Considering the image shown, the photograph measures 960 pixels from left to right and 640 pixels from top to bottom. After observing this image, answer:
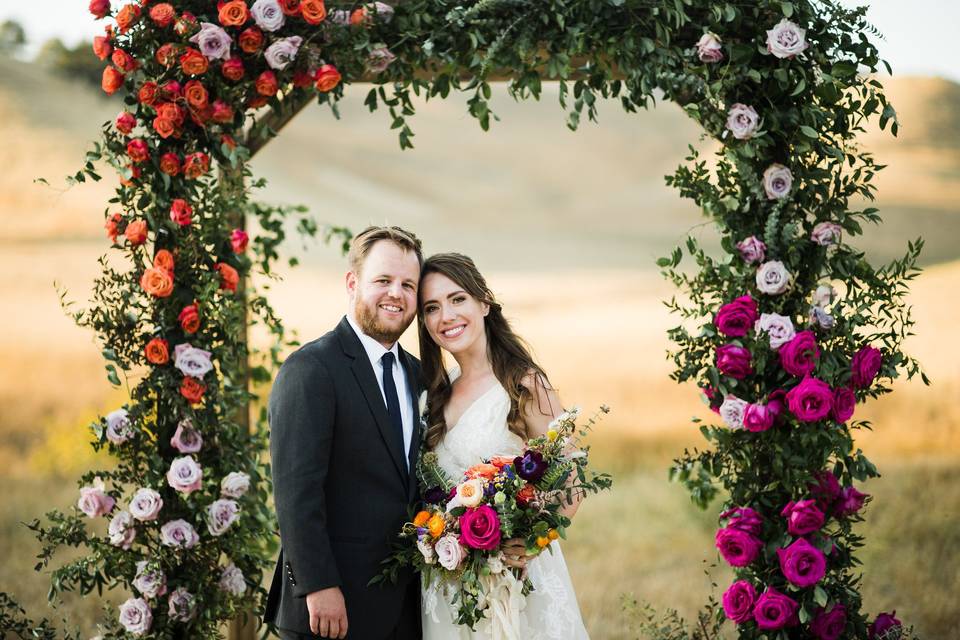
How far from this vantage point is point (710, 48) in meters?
3.34

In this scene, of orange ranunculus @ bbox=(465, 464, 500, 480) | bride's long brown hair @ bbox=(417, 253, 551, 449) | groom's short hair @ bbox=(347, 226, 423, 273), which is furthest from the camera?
bride's long brown hair @ bbox=(417, 253, 551, 449)

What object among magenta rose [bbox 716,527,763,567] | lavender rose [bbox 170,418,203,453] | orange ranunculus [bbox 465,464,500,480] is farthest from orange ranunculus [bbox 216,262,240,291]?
magenta rose [bbox 716,527,763,567]

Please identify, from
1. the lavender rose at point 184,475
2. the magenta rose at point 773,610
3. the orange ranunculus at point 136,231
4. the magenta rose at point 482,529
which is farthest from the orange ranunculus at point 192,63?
the magenta rose at point 773,610

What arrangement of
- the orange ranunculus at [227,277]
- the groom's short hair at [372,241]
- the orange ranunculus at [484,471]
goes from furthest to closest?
the orange ranunculus at [227,277] → the groom's short hair at [372,241] → the orange ranunculus at [484,471]

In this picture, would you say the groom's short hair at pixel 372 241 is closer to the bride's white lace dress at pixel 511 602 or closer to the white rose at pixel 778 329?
the bride's white lace dress at pixel 511 602

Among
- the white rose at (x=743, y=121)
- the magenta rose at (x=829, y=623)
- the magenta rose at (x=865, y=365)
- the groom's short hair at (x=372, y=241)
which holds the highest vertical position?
the white rose at (x=743, y=121)

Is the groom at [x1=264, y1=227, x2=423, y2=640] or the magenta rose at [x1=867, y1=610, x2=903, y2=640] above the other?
the groom at [x1=264, y1=227, x2=423, y2=640]

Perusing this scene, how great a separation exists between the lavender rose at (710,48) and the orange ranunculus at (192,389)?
239 cm

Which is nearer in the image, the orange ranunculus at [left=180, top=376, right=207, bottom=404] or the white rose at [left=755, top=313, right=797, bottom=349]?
the white rose at [left=755, top=313, right=797, bottom=349]

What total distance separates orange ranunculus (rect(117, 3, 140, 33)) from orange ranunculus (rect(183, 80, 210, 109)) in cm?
32

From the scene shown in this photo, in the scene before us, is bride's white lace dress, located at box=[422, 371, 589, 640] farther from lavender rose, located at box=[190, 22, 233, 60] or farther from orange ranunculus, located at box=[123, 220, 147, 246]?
lavender rose, located at box=[190, 22, 233, 60]

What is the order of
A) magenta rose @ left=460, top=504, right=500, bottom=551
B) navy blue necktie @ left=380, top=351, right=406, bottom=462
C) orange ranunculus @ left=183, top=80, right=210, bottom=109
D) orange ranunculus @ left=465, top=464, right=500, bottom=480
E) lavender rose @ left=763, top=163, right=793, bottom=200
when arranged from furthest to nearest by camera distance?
orange ranunculus @ left=183, top=80, right=210, bottom=109
lavender rose @ left=763, top=163, right=793, bottom=200
navy blue necktie @ left=380, top=351, right=406, bottom=462
orange ranunculus @ left=465, top=464, right=500, bottom=480
magenta rose @ left=460, top=504, right=500, bottom=551

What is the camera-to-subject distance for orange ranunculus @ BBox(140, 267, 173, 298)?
3.50 metres

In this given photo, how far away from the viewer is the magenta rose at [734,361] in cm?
334
